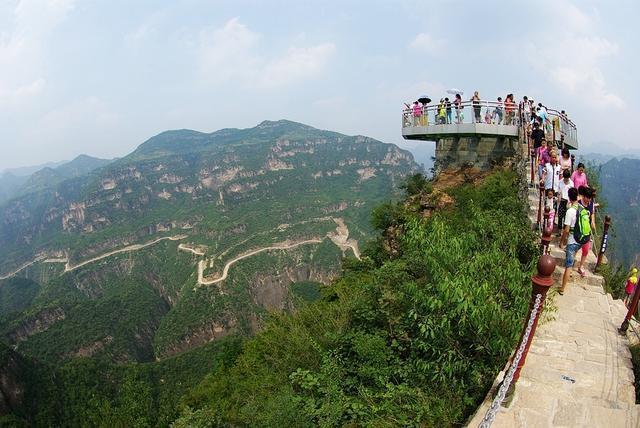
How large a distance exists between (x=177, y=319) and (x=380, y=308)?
67.1 metres

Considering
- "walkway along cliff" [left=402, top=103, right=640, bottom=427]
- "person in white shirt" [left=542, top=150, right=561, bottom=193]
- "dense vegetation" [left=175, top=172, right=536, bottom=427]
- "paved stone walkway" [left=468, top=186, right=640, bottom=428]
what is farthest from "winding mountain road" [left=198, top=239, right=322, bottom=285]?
"paved stone walkway" [left=468, top=186, right=640, bottom=428]

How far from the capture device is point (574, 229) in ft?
23.6

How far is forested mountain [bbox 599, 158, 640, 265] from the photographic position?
9775 cm

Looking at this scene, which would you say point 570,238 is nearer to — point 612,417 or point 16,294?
point 612,417

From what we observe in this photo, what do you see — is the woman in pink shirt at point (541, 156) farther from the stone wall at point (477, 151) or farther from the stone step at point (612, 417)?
the stone step at point (612, 417)

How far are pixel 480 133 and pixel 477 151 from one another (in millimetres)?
1479

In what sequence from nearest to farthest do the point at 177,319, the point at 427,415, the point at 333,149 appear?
the point at 427,415 < the point at 177,319 < the point at 333,149

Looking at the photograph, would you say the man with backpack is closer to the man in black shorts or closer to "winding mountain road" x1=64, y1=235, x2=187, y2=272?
the man in black shorts

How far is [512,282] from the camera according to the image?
5379 millimetres

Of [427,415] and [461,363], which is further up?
[461,363]

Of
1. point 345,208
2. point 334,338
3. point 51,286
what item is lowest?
point 51,286

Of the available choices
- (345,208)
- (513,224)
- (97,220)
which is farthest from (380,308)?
(97,220)

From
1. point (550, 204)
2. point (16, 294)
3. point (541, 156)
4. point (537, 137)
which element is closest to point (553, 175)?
point (550, 204)

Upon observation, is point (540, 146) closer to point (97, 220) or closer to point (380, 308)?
point (380, 308)
